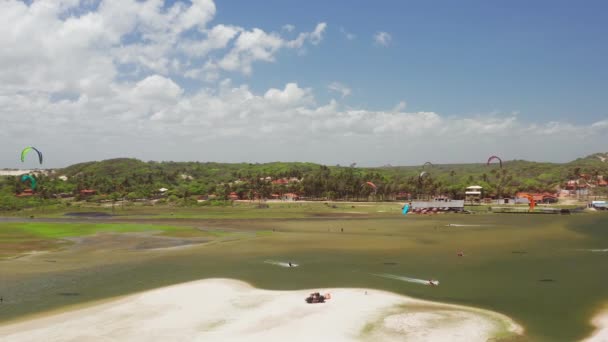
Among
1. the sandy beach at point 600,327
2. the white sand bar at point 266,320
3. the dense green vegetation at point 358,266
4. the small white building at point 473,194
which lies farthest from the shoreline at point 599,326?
the small white building at point 473,194

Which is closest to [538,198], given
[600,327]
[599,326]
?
[599,326]

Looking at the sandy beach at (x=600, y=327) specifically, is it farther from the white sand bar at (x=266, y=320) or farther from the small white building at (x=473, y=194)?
the small white building at (x=473, y=194)

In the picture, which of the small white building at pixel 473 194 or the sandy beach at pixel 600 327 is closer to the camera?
the sandy beach at pixel 600 327

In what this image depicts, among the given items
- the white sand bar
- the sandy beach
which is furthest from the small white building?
the white sand bar

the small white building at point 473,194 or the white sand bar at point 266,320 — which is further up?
the small white building at point 473,194

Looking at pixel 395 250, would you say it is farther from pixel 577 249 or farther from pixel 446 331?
pixel 446 331

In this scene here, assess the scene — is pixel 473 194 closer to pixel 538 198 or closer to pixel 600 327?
pixel 538 198

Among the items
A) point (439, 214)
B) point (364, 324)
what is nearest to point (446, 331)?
point (364, 324)

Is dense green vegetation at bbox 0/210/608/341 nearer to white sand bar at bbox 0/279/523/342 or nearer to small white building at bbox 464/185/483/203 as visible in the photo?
white sand bar at bbox 0/279/523/342

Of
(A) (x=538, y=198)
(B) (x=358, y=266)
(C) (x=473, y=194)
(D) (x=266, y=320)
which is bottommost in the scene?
(D) (x=266, y=320)
